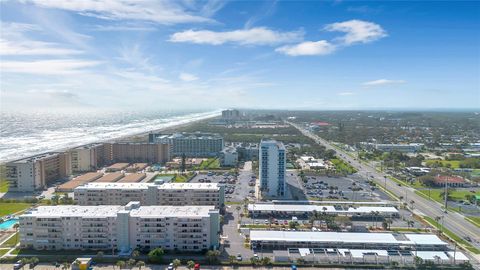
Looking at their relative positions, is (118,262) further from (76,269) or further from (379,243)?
(379,243)

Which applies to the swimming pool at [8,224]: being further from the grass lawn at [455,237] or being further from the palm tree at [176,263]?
the grass lawn at [455,237]

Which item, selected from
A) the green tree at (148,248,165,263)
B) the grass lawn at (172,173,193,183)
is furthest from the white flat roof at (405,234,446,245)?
the grass lawn at (172,173,193,183)

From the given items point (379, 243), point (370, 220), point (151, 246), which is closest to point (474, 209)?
point (370, 220)

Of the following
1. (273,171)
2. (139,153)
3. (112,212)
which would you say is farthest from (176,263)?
(139,153)

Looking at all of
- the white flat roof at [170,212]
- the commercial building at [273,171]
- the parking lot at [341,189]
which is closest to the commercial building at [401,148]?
the parking lot at [341,189]

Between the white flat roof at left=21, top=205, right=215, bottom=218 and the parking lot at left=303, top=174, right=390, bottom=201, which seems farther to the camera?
the parking lot at left=303, top=174, right=390, bottom=201

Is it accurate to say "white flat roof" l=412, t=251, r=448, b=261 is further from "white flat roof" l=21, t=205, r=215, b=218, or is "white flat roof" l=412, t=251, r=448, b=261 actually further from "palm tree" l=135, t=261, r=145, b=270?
"palm tree" l=135, t=261, r=145, b=270

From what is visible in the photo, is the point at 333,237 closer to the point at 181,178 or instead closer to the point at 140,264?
the point at 140,264
